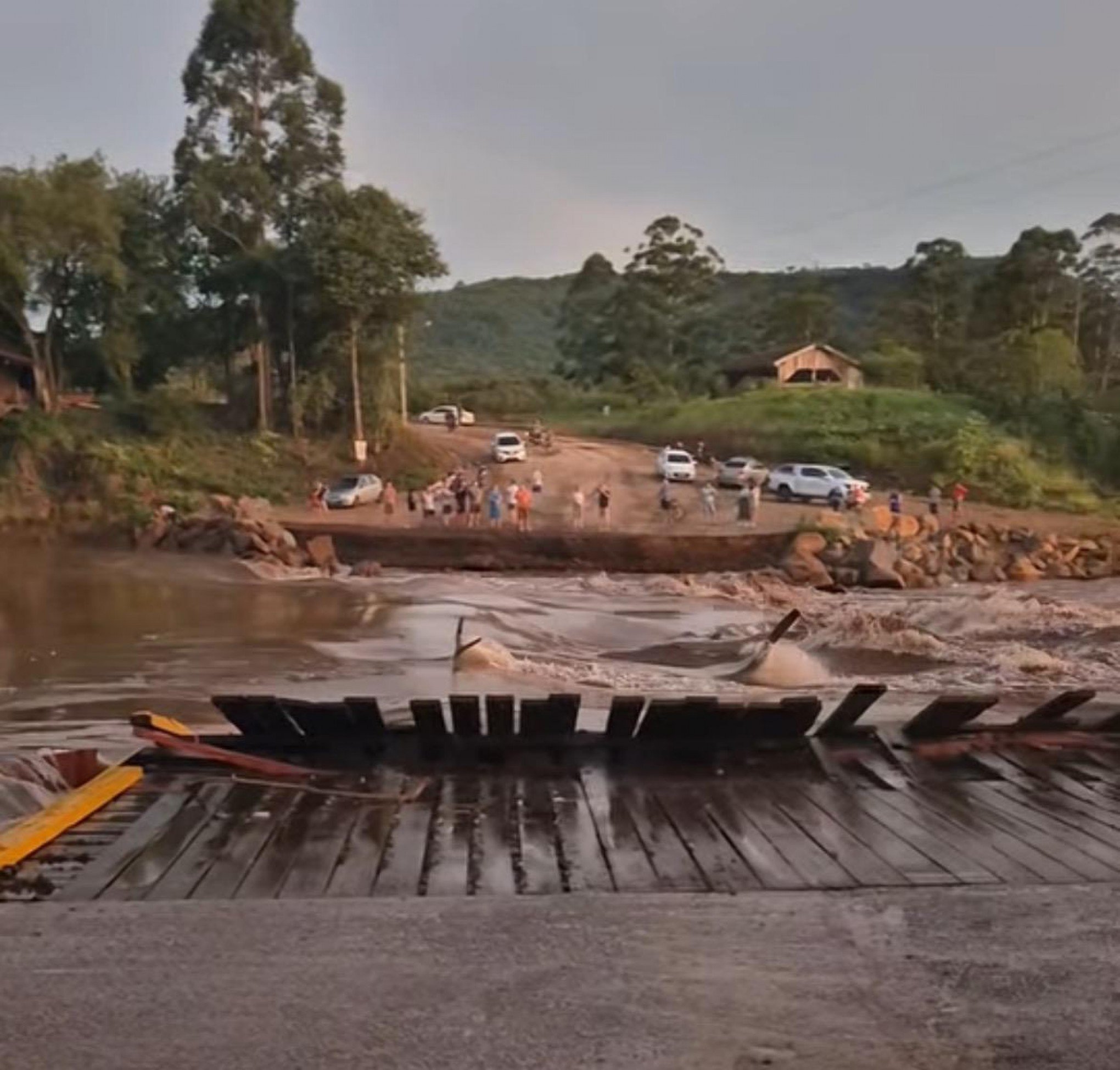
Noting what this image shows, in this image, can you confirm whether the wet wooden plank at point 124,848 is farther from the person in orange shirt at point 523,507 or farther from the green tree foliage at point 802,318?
the green tree foliage at point 802,318

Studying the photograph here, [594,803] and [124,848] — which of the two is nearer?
[124,848]

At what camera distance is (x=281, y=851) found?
5.96 m

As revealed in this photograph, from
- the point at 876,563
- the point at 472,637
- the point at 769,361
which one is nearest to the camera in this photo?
the point at 472,637

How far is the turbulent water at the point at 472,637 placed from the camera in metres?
20.0

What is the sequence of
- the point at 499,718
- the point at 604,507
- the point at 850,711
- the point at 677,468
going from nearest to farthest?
the point at 499,718
the point at 850,711
the point at 604,507
the point at 677,468

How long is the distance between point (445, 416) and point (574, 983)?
73.4 meters

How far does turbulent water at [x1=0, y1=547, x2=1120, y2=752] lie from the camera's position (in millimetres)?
20031

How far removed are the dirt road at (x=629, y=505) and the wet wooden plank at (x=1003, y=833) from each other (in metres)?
37.9

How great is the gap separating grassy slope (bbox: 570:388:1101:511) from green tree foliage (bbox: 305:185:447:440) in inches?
701

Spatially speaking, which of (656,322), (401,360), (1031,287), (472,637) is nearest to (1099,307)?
(1031,287)

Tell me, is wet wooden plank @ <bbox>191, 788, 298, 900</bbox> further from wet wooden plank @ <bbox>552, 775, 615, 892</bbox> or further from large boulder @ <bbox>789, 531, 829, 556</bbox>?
large boulder @ <bbox>789, 531, 829, 556</bbox>

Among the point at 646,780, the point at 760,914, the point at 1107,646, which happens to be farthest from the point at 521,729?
the point at 1107,646

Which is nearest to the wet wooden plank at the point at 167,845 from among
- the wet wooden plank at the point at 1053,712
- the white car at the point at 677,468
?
the wet wooden plank at the point at 1053,712

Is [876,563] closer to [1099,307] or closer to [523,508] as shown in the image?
[523,508]
